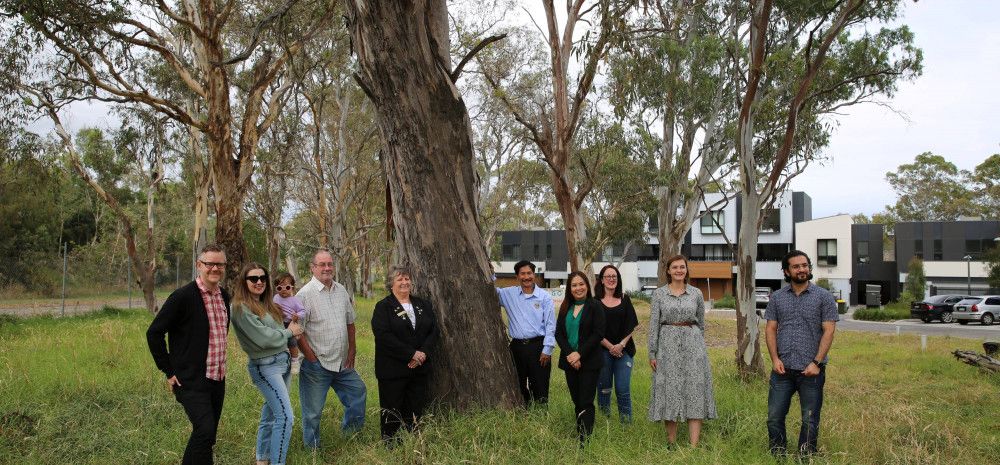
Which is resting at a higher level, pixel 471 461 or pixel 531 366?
pixel 531 366

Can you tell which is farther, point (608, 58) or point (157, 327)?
point (608, 58)

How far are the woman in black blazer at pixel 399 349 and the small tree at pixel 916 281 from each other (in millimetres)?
37363

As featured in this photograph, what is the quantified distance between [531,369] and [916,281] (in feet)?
121

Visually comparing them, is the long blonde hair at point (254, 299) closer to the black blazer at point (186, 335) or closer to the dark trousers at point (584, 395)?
the black blazer at point (186, 335)

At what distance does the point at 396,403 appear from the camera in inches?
210

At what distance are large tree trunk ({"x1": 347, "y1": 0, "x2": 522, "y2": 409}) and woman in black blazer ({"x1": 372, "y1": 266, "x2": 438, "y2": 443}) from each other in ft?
1.40

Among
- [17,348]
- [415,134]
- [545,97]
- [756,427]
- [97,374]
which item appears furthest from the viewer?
[545,97]

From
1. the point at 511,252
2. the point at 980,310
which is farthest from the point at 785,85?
the point at 511,252

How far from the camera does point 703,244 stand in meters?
47.4

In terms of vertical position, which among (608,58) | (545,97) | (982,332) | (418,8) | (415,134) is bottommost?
(982,332)

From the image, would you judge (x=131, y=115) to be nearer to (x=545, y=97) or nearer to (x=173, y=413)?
(x=545, y=97)

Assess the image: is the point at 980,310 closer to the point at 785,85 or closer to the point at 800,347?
the point at 785,85

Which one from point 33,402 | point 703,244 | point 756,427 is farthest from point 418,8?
point 703,244

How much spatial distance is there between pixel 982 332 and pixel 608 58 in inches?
733
